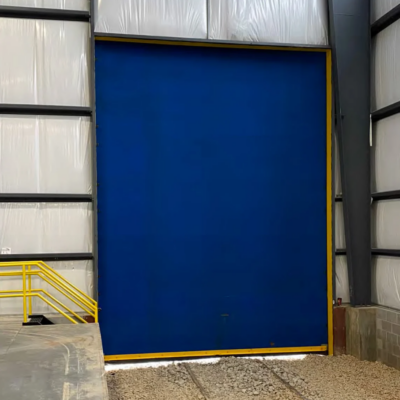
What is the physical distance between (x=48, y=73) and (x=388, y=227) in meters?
6.31

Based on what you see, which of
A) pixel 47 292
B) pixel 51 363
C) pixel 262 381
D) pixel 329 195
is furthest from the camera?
pixel 329 195

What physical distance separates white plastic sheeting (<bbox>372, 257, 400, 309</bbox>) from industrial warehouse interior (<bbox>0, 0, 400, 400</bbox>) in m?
0.04

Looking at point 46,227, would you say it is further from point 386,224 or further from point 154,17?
point 386,224

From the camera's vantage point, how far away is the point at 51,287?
7.80 m

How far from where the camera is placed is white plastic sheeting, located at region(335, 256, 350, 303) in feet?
28.7

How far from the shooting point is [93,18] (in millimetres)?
7930

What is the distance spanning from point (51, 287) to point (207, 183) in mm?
3160

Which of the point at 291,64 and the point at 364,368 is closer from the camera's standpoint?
the point at 364,368

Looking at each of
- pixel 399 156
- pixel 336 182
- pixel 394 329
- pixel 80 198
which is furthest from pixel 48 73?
pixel 394 329

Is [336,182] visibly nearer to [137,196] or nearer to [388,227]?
[388,227]

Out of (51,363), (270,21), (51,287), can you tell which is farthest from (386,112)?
(51,363)

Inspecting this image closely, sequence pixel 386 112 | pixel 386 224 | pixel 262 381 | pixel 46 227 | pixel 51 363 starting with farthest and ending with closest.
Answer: pixel 386 224
pixel 386 112
pixel 46 227
pixel 262 381
pixel 51 363

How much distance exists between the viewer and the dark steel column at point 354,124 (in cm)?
856

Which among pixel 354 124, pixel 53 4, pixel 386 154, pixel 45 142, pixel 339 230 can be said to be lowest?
pixel 339 230
